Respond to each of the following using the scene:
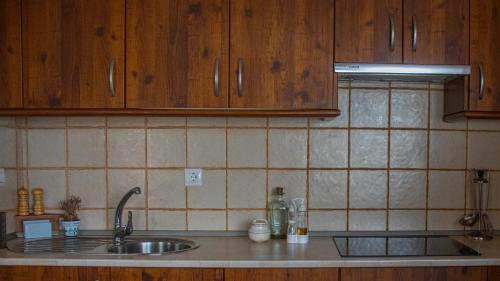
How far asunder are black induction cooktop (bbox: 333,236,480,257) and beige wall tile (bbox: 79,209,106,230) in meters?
1.22

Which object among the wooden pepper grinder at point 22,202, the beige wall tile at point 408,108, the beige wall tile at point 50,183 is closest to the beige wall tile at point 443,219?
the beige wall tile at point 408,108

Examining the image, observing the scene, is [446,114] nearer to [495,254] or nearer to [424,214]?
[424,214]

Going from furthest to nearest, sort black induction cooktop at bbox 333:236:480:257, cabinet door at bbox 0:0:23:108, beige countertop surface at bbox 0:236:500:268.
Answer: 1. cabinet door at bbox 0:0:23:108
2. black induction cooktop at bbox 333:236:480:257
3. beige countertop surface at bbox 0:236:500:268

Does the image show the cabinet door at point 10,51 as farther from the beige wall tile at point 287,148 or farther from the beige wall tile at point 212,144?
the beige wall tile at point 287,148

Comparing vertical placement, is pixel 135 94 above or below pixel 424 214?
above

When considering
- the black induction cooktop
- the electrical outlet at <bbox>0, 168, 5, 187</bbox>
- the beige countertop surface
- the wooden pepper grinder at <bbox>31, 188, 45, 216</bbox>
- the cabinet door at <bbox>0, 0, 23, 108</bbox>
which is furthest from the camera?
the wooden pepper grinder at <bbox>31, 188, 45, 216</bbox>

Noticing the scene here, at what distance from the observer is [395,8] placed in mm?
1844

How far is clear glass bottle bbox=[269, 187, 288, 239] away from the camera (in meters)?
2.05

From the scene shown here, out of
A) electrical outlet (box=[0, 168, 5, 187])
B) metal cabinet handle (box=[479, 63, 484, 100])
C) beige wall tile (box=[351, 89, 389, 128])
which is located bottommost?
electrical outlet (box=[0, 168, 5, 187])

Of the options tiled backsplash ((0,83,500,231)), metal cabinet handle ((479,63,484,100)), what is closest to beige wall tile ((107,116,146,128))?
tiled backsplash ((0,83,500,231))

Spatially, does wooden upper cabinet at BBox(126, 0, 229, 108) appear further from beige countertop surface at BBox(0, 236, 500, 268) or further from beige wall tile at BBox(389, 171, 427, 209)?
beige wall tile at BBox(389, 171, 427, 209)

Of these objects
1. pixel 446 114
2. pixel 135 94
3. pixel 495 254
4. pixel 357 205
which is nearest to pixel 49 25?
pixel 135 94

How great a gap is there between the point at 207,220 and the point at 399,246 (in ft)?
3.15

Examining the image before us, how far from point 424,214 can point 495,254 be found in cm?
44
